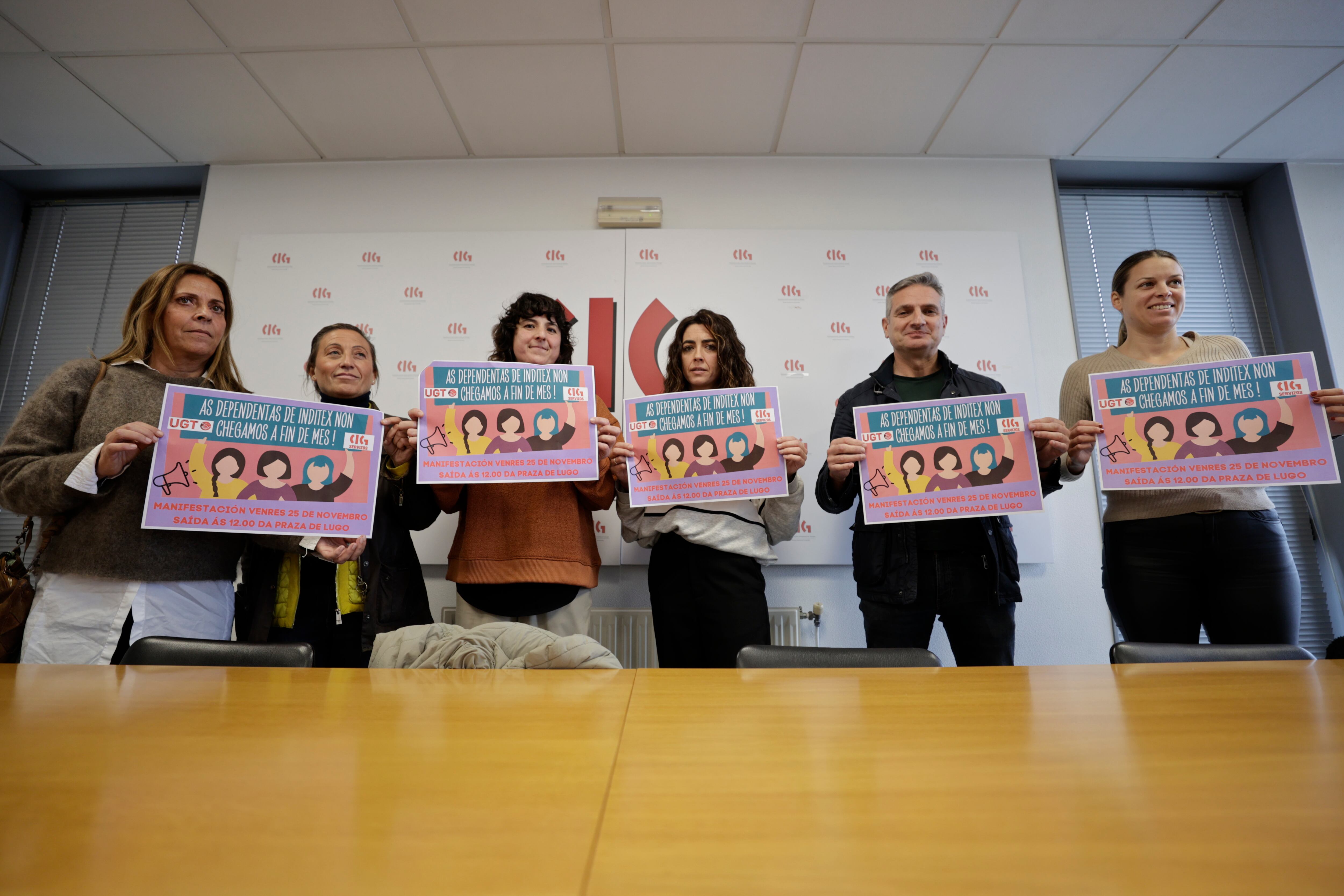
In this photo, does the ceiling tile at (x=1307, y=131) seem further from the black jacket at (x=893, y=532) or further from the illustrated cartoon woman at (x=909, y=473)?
the illustrated cartoon woman at (x=909, y=473)

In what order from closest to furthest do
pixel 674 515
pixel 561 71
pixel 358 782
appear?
pixel 358 782
pixel 674 515
pixel 561 71

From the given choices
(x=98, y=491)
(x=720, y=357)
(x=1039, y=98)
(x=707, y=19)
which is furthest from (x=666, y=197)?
(x=98, y=491)

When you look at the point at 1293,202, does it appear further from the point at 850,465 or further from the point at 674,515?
the point at 674,515

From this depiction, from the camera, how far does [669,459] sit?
2156 millimetres

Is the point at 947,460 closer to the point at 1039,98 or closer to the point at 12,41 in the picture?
the point at 1039,98

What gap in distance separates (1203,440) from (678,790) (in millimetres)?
2116

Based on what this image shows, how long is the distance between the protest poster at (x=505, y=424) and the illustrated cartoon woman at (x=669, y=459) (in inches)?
7.4

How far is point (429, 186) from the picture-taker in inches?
140

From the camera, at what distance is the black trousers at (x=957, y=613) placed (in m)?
2.07

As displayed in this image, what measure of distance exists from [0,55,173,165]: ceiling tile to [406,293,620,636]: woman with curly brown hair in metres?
2.71

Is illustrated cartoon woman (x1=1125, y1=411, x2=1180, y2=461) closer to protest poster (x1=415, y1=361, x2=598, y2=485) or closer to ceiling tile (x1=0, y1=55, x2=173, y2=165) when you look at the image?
protest poster (x1=415, y1=361, x2=598, y2=485)

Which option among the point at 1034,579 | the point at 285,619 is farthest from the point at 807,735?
the point at 1034,579

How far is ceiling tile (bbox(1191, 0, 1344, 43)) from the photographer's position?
8.72 ft

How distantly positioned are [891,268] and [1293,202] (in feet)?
7.35
